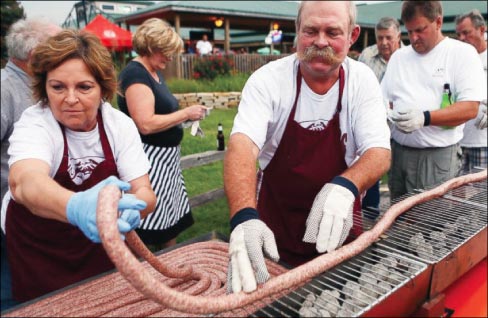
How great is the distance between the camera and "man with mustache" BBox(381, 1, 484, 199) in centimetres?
272

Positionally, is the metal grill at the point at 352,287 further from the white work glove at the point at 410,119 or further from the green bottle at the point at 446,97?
the green bottle at the point at 446,97

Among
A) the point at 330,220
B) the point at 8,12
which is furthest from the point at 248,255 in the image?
the point at 8,12

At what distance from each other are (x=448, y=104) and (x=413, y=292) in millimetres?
1930

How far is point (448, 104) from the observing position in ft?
9.33

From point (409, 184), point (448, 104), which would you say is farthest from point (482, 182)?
point (409, 184)

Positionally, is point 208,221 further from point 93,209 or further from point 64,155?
point 93,209

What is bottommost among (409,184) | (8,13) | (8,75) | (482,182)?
(409,184)

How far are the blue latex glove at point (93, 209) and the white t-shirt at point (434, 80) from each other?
7.95ft

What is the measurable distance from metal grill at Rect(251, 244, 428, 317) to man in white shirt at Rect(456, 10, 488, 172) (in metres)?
2.20

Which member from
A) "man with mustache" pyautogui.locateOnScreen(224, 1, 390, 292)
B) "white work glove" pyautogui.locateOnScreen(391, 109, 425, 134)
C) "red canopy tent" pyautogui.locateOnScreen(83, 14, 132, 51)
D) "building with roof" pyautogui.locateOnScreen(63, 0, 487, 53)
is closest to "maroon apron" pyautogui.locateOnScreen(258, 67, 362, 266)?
"man with mustache" pyautogui.locateOnScreen(224, 1, 390, 292)

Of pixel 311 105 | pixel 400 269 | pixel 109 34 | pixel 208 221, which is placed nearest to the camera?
pixel 400 269

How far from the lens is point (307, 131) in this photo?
6.44 feet

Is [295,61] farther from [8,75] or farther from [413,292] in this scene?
[8,75]

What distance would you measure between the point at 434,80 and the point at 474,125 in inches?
38.8
